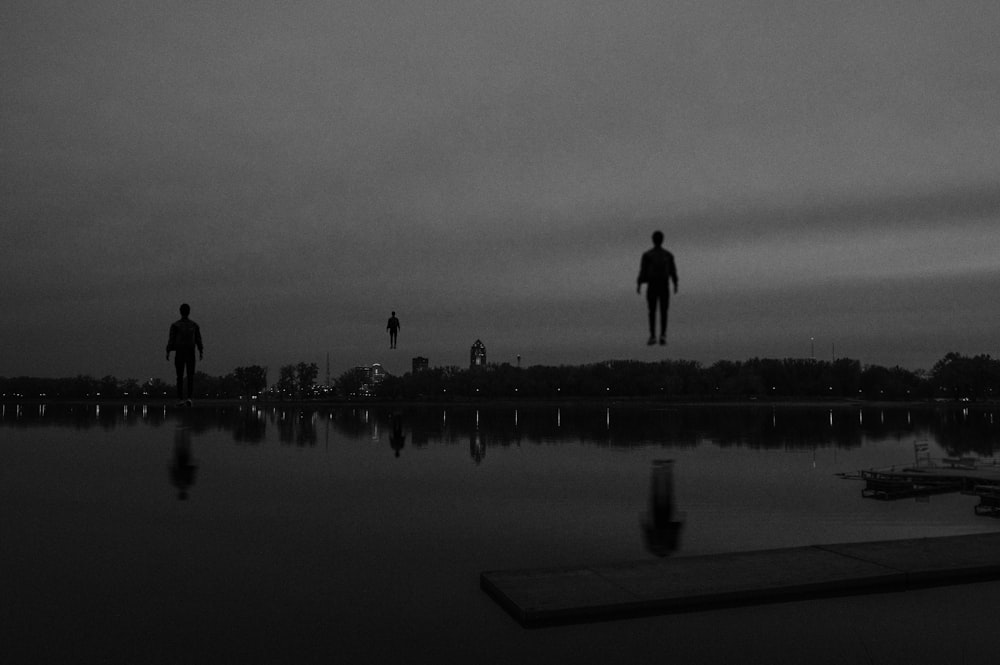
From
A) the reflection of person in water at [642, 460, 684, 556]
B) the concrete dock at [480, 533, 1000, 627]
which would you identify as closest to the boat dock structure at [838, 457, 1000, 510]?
the reflection of person in water at [642, 460, 684, 556]

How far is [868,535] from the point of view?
34.7 m

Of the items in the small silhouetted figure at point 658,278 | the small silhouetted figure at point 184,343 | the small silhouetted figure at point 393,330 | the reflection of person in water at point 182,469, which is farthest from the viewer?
the reflection of person in water at point 182,469

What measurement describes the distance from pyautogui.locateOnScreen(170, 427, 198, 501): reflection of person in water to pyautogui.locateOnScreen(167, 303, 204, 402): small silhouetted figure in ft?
114

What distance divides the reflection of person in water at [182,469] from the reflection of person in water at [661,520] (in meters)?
23.7

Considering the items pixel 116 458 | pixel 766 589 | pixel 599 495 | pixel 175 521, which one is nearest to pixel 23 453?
pixel 116 458

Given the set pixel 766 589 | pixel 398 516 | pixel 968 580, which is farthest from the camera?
pixel 398 516

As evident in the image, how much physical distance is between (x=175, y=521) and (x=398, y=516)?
31.9 feet

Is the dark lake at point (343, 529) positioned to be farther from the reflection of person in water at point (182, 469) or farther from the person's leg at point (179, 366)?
the person's leg at point (179, 366)

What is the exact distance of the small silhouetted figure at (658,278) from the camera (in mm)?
6324

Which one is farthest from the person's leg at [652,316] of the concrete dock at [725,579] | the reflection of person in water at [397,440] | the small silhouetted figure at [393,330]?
the reflection of person in water at [397,440]

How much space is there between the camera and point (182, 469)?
180ft

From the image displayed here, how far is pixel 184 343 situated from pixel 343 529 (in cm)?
2641

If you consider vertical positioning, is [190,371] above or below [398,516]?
A: above

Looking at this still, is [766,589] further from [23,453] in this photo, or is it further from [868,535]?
[23,453]
